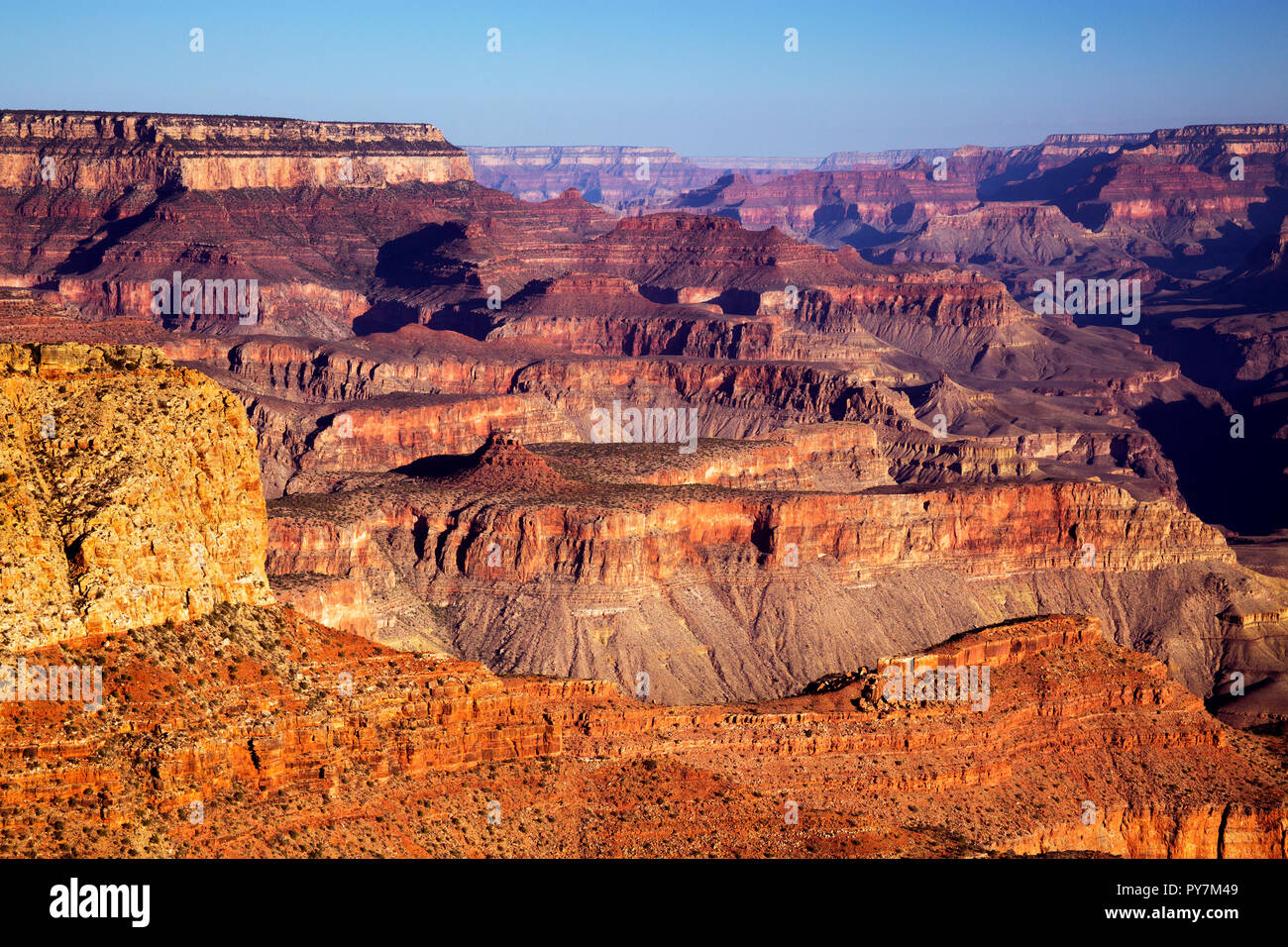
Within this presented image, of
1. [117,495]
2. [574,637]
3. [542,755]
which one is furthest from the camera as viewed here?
[574,637]

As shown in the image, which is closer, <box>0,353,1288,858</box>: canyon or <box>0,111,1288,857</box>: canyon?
<box>0,353,1288,858</box>: canyon

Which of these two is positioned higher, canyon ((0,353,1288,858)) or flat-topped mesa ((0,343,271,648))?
flat-topped mesa ((0,343,271,648))

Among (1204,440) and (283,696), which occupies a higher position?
(283,696)

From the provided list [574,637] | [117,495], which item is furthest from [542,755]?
[574,637]

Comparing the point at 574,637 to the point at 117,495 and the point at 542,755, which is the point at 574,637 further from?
the point at 117,495

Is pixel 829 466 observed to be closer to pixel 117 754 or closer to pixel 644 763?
pixel 644 763

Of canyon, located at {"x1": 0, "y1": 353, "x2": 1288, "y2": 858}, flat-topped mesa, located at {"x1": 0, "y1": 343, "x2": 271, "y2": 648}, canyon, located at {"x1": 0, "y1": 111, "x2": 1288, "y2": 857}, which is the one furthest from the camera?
canyon, located at {"x1": 0, "y1": 111, "x2": 1288, "y2": 857}

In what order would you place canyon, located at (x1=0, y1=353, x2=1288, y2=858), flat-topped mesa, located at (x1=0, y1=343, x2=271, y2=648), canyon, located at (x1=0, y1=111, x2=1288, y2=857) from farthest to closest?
1. canyon, located at (x1=0, y1=111, x2=1288, y2=857)
2. flat-topped mesa, located at (x1=0, y1=343, x2=271, y2=648)
3. canyon, located at (x1=0, y1=353, x2=1288, y2=858)
